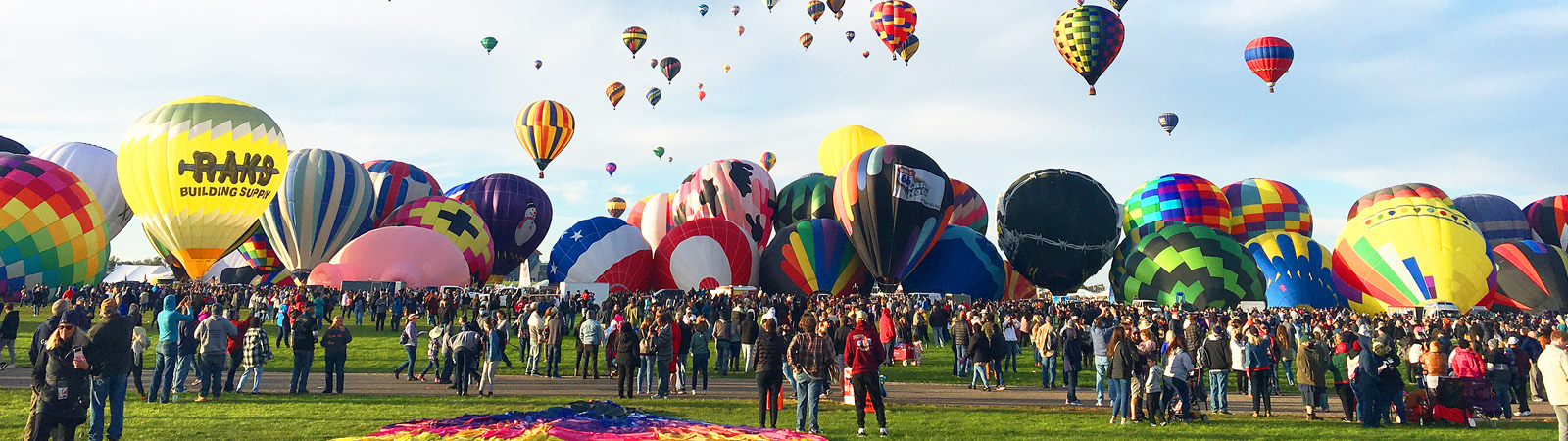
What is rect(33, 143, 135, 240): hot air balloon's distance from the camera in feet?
149

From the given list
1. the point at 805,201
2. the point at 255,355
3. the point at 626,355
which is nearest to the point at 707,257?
the point at 805,201

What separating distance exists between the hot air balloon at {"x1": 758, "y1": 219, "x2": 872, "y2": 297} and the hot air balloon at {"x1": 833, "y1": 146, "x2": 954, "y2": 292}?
2.65 m

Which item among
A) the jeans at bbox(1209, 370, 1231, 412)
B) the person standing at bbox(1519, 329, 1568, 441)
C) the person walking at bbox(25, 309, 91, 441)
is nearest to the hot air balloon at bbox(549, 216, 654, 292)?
the jeans at bbox(1209, 370, 1231, 412)

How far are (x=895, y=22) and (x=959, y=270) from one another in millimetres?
10677

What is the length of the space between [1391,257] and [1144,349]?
2729cm

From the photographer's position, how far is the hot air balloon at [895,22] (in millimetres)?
44125

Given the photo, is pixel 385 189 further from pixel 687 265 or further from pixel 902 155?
pixel 902 155

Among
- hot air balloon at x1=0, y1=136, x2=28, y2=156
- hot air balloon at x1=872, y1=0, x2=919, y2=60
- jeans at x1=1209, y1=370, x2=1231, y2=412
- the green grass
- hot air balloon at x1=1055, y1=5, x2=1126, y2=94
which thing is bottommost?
the green grass

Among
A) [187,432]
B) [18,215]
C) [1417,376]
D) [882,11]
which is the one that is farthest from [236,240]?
[1417,376]

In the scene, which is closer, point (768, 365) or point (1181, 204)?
point (768, 365)

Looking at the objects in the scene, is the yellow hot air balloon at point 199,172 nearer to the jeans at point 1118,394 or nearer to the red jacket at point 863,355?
the red jacket at point 863,355

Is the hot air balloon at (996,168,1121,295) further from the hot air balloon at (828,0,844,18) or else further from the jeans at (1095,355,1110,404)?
the jeans at (1095,355,1110,404)

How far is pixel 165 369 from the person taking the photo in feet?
41.4

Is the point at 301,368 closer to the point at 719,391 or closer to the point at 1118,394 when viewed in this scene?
the point at 719,391
